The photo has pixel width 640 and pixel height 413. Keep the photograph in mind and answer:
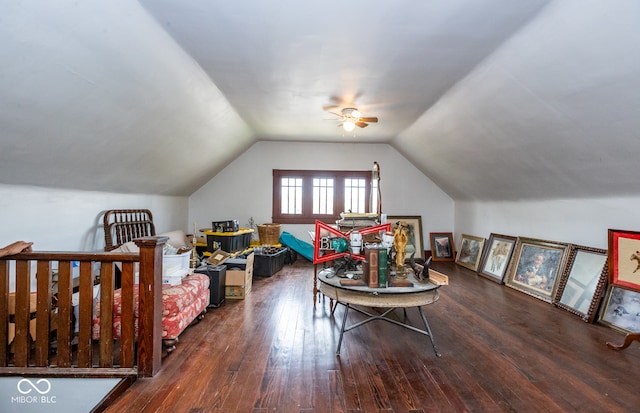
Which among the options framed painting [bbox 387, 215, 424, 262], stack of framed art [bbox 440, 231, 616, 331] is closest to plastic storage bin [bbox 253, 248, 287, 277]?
framed painting [bbox 387, 215, 424, 262]

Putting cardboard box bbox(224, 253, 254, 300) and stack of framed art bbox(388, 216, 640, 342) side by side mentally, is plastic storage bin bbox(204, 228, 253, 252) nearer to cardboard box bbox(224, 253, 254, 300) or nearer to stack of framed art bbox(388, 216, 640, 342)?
cardboard box bbox(224, 253, 254, 300)

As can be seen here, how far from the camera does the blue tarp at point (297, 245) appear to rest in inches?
243

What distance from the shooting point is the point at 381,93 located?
3.61 meters

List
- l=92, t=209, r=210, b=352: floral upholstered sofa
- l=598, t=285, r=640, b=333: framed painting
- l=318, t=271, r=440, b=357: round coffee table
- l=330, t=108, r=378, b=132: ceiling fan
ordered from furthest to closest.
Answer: l=330, t=108, r=378, b=132: ceiling fan → l=598, t=285, r=640, b=333: framed painting → l=92, t=209, r=210, b=352: floral upholstered sofa → l=318, t=271, r=440, b=357: round coffee table

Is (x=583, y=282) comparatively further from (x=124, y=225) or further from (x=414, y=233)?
(x=124, y=225)

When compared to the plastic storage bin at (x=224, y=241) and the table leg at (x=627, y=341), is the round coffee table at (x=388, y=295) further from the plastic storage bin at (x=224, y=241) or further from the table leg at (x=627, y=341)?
the plastic storage bin at (x=224, y=241)

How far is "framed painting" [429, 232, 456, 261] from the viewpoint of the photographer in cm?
639

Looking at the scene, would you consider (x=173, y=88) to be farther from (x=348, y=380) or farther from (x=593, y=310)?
(x=593, y=310)

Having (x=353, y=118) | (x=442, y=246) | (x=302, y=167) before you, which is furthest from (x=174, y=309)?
(x=442, y=246)

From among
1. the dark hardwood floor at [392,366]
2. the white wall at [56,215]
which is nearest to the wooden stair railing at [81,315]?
the dark hardwood floor at [392,366]

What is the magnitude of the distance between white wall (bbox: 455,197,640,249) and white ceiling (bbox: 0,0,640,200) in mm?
168

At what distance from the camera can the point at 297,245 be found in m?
6.20

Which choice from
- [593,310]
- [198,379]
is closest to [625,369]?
[593,310]
